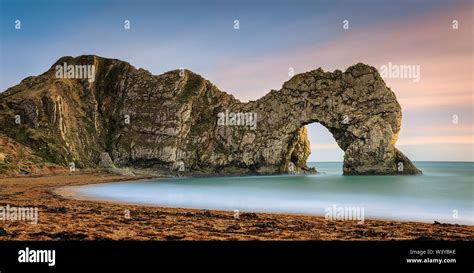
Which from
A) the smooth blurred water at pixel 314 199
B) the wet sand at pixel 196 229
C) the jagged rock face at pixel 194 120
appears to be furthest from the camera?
the jagged rock face at pixel 194 120

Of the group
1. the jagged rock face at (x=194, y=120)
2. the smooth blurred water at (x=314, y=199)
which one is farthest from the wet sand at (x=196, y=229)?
the jagged rock face at (x=194, y=120)

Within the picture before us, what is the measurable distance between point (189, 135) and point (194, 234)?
9026 centimetres

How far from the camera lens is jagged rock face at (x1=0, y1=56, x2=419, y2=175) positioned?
82.9 m

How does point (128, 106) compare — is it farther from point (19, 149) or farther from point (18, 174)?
point (18, 174)

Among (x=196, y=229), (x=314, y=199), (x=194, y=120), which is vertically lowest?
(x=314, y=199)

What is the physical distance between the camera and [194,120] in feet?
339

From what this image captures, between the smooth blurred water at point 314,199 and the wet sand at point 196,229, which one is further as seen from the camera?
the smooth blurred water at point 314,199

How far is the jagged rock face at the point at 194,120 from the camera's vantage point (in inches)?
3263

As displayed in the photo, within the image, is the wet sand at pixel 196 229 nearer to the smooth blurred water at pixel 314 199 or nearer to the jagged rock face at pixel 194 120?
the smooth blurred water at pixel 314 199

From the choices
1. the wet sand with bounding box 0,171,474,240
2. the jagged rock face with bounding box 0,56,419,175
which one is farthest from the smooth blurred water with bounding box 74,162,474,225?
the jagged rock face with bounding box 0,56,419,175

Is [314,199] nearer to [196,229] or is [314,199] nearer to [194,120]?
[196,229]

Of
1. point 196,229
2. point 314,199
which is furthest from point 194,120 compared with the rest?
point 196,229

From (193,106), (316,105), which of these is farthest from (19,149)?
(316,105)

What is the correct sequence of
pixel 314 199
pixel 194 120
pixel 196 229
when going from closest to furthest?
pixel 196 229 < pixel 314 199 < pixel 194 120
